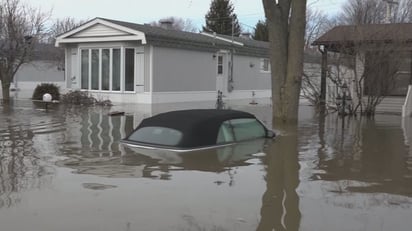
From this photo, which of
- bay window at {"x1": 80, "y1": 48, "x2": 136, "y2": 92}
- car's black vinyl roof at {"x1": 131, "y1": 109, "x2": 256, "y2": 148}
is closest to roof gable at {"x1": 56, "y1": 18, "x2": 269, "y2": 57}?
bay window at {"x1": 80, "y1": 48, "x2": 136, "y2": 92}

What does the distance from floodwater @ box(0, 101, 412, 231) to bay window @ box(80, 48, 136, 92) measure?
1134cm

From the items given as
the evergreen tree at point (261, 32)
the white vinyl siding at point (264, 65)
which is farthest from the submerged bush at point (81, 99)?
the evergreen tree at point (261, 32)

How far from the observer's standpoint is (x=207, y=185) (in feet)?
26.2

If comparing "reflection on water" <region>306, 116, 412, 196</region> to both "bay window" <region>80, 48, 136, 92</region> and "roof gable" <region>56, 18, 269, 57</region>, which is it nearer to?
"roof gable" <region>56, 18, 269, 57</region>

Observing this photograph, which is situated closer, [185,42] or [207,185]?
[207,185]

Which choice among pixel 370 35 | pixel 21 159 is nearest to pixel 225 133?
pixel 21 159

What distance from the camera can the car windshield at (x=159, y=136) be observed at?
1058 cm

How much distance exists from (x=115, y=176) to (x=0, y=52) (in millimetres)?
18015

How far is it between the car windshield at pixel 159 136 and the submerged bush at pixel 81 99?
502 inches

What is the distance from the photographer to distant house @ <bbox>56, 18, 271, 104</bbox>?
80.6 feet

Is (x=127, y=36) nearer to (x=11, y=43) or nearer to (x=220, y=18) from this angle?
(x=11, y=43)

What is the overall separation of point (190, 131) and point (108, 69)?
51.7ft

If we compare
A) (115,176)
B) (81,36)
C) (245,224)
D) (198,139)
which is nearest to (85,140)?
(198,139)

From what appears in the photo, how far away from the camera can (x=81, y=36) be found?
26.3 meters
